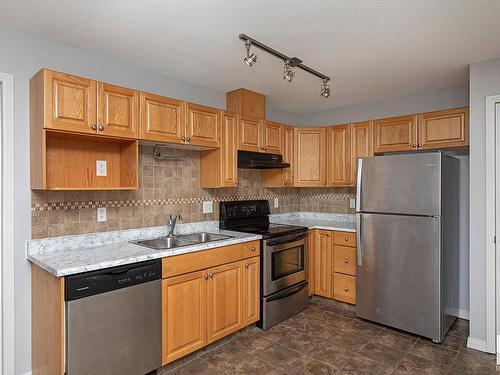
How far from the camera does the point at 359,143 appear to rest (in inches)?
151

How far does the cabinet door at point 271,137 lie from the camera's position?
144 inches

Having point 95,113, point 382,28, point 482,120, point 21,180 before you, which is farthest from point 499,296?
point 21,180

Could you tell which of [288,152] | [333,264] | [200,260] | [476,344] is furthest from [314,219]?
[200,260]

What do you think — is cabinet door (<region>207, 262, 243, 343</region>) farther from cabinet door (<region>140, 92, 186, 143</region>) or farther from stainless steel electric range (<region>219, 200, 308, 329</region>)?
cabinet door (<region>140, 92, 186, 143</region>)

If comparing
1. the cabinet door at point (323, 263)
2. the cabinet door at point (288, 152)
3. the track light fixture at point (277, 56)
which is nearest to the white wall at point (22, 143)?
the track light fixture at point (277, 56)

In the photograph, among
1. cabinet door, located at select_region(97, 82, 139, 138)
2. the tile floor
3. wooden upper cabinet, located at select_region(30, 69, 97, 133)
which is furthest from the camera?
the tile floor

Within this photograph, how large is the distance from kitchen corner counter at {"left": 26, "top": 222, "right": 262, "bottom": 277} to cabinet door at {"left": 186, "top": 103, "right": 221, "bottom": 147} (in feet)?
3.08

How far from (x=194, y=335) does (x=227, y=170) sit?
157cm

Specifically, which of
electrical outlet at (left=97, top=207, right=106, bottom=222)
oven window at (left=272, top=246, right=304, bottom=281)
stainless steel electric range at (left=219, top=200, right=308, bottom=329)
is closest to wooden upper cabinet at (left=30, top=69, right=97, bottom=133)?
electrical outlet at (left=97, top=207, right=106, bottom=222)

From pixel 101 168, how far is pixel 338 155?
2.79 metres

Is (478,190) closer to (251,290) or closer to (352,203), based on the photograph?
(352,203)

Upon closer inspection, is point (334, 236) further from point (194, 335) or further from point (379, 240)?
point (194, 335)

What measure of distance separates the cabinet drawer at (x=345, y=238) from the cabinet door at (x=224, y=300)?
1.36 metres

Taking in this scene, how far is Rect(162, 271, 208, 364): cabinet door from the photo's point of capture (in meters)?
2.34
